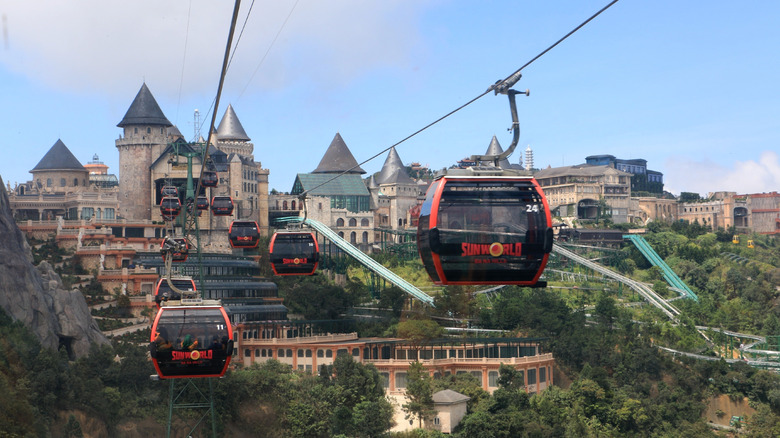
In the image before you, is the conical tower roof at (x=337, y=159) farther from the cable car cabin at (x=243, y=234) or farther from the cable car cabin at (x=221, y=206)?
the cable car cabin at (x=243, y=234)

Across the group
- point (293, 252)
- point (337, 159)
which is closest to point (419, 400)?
point (293, 252)

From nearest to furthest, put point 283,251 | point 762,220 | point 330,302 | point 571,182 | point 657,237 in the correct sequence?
point 283,251 < point 330,302 < point 657,237 < point 571,182 < point 762,220

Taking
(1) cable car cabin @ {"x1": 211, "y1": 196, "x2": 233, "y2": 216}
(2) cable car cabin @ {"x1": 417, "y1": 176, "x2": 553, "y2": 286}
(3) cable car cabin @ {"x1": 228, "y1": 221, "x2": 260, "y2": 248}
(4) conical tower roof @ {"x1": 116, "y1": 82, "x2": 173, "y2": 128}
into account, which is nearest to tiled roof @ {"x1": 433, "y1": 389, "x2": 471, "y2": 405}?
(1) cable car cabin @ {"x1": 211, "y1": 196, "x2": 233, "y2": 216}

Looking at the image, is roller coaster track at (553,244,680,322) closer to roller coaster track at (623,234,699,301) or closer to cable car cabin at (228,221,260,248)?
roller coaster track at (623,234,699,301)

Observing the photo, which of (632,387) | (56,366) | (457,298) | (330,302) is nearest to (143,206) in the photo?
(330,302)

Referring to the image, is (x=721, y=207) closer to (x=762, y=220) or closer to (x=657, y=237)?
(x=762, y=220)

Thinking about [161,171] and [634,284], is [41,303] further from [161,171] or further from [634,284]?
[634,284]

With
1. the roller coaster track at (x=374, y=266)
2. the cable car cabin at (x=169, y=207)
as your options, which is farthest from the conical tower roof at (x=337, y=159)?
the cable car cabin at (x=169, y=207)

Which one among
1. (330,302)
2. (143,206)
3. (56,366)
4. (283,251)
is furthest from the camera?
(143,206)
